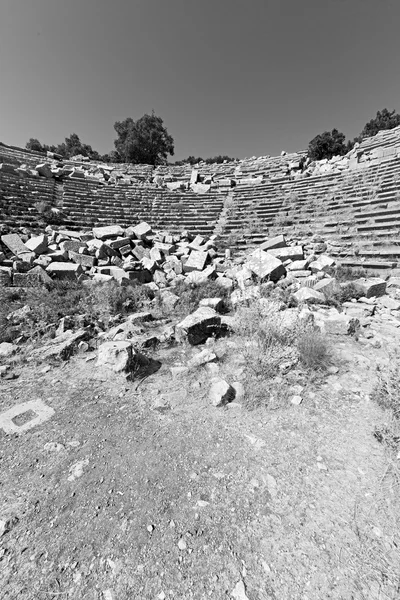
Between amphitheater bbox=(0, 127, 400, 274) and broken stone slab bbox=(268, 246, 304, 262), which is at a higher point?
amphitheater bbox=(0, 127, 400, 274)

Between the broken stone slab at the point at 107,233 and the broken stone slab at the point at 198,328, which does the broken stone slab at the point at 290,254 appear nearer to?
the broken stone slab at the point at 198,328

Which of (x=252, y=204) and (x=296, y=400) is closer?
(x=296, y=400)

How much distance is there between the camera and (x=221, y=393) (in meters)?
2.34

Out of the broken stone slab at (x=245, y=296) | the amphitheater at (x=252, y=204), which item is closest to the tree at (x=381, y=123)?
the amphitheater at (x=252, y=204)

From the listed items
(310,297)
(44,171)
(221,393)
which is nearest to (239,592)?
(221,393)

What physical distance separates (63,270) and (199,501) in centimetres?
668

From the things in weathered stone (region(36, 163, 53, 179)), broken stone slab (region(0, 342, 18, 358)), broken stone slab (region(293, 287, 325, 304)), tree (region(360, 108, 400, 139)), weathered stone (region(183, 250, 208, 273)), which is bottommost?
broken stone slab (region(0, 342, 18, 358))

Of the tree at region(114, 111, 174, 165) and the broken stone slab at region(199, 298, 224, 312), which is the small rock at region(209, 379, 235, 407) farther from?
the tree at region(114, 111, 174, 165)

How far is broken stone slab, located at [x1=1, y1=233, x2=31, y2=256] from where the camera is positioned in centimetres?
716

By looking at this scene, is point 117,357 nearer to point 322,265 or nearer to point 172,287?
point 172,287

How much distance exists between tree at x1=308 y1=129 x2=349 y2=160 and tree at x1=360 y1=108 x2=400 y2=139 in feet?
24.8

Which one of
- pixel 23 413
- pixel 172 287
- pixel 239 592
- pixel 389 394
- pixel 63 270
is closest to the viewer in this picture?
pixel 239 592

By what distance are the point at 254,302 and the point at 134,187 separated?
15.8 meters

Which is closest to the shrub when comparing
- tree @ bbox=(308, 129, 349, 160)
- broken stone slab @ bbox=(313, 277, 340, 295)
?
broken stone slab @ bbox=(313, 277, 340, 295)
